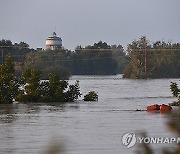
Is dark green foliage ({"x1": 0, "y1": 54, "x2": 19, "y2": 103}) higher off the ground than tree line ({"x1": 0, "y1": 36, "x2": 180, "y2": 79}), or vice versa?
tree line ({"x1": 0, "y1": 36, "x2": 180, "y2": 79})

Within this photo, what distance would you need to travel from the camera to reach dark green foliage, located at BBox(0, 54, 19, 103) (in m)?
36.6

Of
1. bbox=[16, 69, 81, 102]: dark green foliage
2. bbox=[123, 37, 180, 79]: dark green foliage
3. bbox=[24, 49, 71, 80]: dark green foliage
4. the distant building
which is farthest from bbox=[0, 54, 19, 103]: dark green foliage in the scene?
the distant building

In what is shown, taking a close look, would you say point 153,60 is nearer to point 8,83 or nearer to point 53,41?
point 53,41

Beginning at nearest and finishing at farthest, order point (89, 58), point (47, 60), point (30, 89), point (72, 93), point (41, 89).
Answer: point (30, 89), point (41, 89), point (72, 93), point (47, 60), point (89, 58)

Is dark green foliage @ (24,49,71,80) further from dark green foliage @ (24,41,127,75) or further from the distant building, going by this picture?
the distant building

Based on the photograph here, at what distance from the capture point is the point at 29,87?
3734 centimetres

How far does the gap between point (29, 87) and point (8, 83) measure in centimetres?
148

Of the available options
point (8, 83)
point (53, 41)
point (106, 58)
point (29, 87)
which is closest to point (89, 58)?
point (106, 58)

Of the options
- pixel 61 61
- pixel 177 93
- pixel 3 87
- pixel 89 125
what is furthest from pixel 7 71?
pixel 61 61

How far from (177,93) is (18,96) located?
10.9m

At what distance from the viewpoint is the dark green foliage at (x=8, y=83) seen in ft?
120

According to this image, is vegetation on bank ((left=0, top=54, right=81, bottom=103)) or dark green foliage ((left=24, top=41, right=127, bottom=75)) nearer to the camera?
vegetation on bank ((left=0, top=54, right=81, bottom=103))

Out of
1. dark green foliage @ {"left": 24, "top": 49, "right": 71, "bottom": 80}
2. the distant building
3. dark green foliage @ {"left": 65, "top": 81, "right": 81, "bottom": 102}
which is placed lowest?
dark green foliage @ {"left": 65, "top": 81, "right": 81, "bottom": 102}

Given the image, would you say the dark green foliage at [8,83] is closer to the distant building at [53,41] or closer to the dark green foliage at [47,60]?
the dark green foliage at [47,60]
